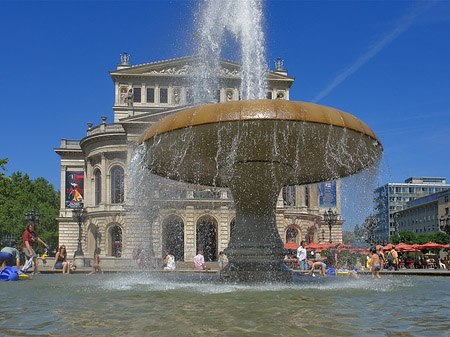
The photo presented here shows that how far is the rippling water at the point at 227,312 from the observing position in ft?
15.6

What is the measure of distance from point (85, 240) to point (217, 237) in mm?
13075

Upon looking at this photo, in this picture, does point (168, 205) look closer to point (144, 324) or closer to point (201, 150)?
point (201, 150)

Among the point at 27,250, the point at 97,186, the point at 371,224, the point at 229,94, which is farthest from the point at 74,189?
the point at 27,250

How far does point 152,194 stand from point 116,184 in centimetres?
1176

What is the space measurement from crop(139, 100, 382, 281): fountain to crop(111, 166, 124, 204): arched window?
32.4 metres

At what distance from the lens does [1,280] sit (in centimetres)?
1126

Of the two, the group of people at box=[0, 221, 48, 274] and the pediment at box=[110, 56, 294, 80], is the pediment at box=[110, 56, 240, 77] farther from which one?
the group of people at box=[0, 221, 48, 274]

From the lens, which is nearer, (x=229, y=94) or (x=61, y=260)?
(x=61, y=260)

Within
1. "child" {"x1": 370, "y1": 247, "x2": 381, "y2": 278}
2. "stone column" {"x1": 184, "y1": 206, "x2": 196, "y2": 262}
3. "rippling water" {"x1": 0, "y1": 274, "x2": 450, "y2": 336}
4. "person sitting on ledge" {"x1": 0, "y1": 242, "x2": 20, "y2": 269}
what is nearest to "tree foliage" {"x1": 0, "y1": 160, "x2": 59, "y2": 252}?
"stone column" {"x1": 184, "y1": 206, "x2": 196, "y2": 262}

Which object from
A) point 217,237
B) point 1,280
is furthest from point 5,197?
point 1,280

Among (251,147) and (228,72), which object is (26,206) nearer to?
(228,72)

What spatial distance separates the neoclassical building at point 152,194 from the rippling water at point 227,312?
24.3 meters

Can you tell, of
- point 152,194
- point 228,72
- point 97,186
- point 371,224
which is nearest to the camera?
point 371,224

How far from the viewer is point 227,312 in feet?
19.0
